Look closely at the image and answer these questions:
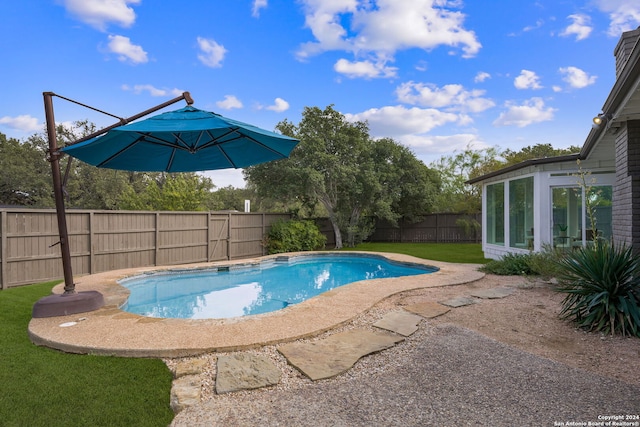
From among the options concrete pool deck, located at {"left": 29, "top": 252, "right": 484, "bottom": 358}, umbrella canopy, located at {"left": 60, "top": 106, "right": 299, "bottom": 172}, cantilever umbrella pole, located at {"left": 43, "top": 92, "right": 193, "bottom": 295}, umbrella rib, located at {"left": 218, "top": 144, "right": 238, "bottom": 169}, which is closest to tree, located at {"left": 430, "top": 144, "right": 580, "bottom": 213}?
umbrella rib, located at {"left": 218, "top": 144, "right": 238, "bottom": 169}

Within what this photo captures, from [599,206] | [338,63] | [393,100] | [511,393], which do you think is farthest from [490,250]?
[511,393]

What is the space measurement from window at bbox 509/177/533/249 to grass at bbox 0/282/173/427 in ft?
30.6

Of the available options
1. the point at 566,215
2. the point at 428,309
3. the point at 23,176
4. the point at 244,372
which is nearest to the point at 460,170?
the point at 566,215

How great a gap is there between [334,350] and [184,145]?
385 cm

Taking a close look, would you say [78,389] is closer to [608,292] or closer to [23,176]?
[608,292]

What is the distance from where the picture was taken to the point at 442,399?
103 inches

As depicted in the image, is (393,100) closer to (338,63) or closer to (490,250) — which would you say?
(338,63)

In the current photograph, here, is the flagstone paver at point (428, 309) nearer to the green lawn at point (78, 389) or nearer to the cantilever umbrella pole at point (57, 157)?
the green lawn at point (78, 389)

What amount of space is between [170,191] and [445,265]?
15.2m

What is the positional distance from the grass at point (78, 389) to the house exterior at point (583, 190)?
463 centimetres

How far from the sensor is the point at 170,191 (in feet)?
63.1

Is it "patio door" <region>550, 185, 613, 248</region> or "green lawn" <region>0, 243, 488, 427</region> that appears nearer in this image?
"green lawn" <region>0, 243, 488, 427</region>

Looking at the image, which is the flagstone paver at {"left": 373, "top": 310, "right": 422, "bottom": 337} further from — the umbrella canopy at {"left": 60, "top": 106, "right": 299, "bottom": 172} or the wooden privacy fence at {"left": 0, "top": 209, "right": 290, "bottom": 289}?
the wooden privacy fence at {"left": 0, "top": 209, "right": 290, "bottom": 289}

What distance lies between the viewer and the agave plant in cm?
398
